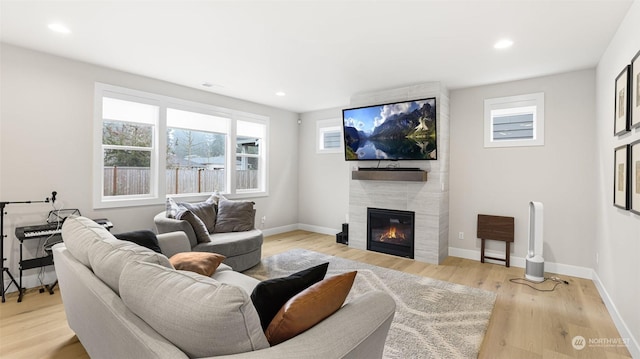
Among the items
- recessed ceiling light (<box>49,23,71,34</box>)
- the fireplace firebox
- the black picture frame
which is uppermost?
recessed ceiling light (<box>49,23,71,34</box>)

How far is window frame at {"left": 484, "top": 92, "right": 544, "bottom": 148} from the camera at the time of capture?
406 cm

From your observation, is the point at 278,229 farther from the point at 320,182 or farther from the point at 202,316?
the point at 202,316

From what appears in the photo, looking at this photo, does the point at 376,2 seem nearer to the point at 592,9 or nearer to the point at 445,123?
the point at 592,9

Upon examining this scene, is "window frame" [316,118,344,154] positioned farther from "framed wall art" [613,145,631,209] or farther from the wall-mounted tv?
"framed wall art" [613,145,631,209]

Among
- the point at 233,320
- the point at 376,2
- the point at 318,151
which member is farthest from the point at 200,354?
the point at 318,151

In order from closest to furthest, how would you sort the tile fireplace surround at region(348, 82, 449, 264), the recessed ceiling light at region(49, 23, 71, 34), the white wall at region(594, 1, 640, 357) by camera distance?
the white wall at region(594, 1, 640, 357) → the recessed ceiling light at region(49, 23, 71, 34) → the tile fireplace surround at region(348, 82, 449, 264)

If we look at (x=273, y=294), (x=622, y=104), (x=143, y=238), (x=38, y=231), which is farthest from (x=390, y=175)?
(x=38, y=231)

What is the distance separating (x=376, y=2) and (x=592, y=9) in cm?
173

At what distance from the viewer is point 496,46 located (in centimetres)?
311

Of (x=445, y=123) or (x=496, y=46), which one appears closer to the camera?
(x=496, y=46)

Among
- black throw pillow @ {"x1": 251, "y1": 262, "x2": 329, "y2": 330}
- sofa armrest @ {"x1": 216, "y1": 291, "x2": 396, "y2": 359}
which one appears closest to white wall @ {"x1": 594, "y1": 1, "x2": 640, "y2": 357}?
sofa armrest @ {"x1": 216, "y1": 291, "x2": 396, "y2": 359}

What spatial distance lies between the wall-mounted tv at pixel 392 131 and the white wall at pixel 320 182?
0.97 meters

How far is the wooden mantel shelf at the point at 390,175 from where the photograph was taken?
14.4 feet

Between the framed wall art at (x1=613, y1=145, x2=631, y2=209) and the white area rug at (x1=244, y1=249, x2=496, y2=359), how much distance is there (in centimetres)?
141
